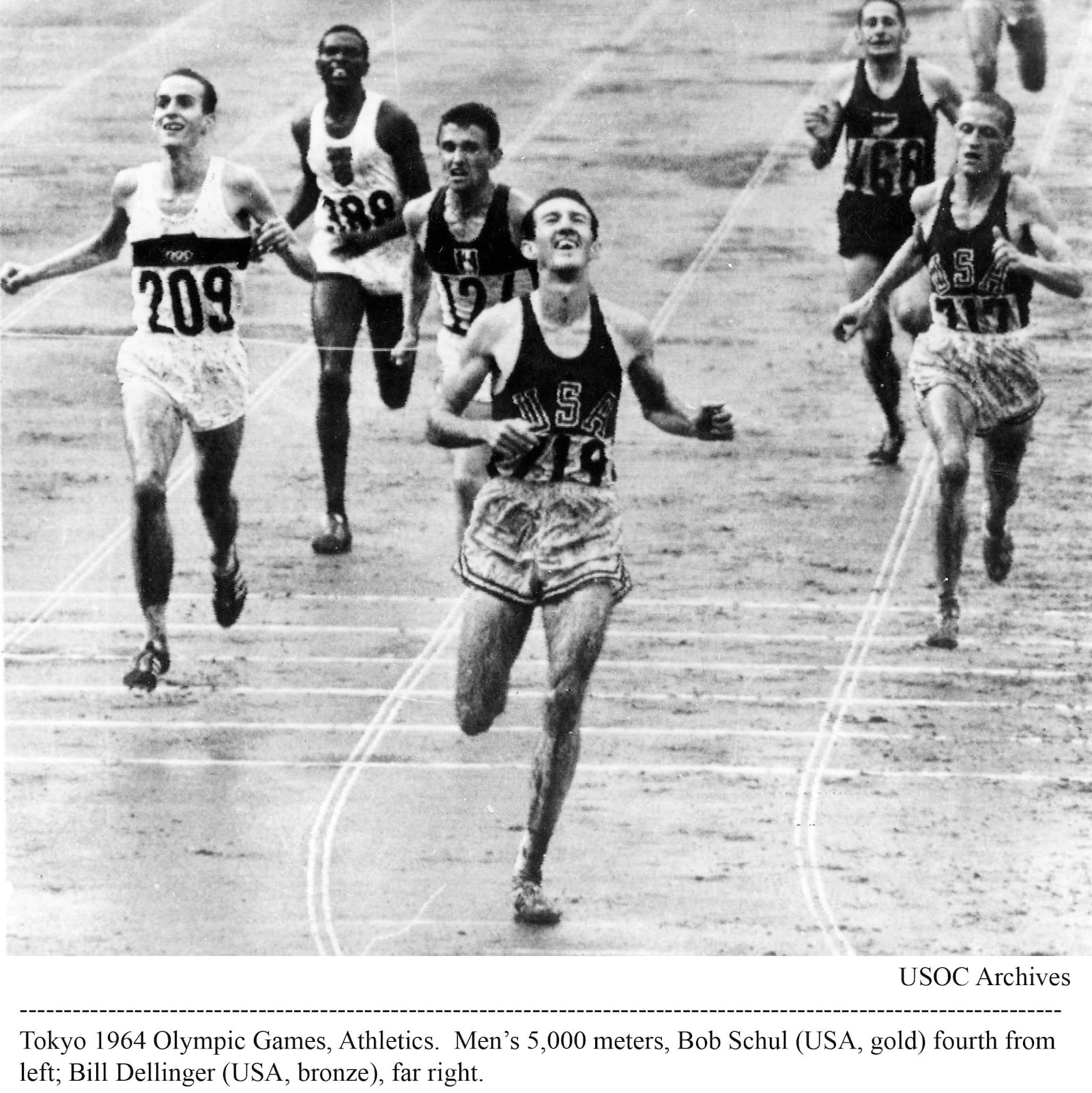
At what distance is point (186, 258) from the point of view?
11422 mm

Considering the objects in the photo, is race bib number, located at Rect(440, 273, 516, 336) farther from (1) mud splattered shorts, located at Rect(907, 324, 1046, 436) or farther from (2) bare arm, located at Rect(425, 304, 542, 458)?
(2) bare arm, located at Rect(425, 304, 542, 458)

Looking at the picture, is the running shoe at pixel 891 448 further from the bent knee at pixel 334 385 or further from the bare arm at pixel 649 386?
the bare arm at pixel 649 386

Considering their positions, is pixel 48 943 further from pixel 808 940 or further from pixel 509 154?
pixel 509 154

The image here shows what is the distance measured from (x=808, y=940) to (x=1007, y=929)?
60 centimetres

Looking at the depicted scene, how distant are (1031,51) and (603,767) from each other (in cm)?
980

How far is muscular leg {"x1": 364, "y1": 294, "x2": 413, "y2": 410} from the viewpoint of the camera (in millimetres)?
13047

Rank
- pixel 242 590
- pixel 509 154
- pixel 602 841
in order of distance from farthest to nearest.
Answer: pixel 509 154, pixel 242 590, pixel 602 841

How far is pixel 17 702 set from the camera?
11430 millimetres

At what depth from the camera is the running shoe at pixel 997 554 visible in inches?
500

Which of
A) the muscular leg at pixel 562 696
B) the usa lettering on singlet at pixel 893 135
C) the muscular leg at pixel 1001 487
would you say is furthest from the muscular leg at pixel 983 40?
the muscular leg at pixel 562 696

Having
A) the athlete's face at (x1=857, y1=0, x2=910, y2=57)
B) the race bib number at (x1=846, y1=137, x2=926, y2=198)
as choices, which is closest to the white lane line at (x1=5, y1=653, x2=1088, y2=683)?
the race bib number at (x1=846, y1=137, x2=926, y2=198)

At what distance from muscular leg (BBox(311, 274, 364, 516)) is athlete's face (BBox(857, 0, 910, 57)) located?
8.38 ft

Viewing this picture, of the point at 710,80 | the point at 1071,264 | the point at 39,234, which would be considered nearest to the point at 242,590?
the point at 1071,264

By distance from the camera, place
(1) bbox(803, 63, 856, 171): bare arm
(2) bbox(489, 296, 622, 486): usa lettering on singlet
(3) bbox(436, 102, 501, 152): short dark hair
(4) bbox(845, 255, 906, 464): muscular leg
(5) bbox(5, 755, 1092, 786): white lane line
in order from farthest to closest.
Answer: (4) bbox(845, 255, 906, 464): muscular leg
(1) bbox(803, 63, 856, 171): bare arm
(3) bbox(436, 102, 501, 152): short dark hair
(5) bbox(5, 755, 1092, 786): white lane line
(2) bbox(489, 296, 622, 486): usa lettering on singlet
